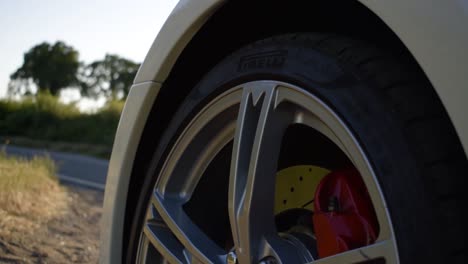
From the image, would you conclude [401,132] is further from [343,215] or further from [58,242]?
[58,242]

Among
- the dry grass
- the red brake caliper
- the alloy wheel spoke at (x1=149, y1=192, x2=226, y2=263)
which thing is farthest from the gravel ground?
the red brake caliper

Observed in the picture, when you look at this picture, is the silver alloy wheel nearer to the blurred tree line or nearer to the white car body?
the white car body

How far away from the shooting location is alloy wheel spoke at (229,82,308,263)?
164cm

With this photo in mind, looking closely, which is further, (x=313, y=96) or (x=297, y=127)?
(x=297, y=127)

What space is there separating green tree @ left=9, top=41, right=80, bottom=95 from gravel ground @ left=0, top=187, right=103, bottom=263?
51.8 metres

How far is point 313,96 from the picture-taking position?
4.86 feet

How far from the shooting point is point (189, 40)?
1916mm

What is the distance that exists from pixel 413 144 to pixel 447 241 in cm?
21

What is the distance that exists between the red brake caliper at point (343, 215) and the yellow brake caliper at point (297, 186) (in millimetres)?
269

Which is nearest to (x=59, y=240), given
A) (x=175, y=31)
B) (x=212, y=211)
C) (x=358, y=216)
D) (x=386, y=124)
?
(x=212, y=211)

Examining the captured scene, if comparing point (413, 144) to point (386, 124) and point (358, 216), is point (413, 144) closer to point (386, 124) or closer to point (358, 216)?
point (386, 124)

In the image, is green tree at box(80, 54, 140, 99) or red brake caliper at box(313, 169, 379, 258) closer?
red brake caliper at box(313, 169, 379, 258)

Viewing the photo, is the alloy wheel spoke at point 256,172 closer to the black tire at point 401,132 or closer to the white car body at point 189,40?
the black tire at point 401,132

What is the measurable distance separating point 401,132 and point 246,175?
0.57 metres
